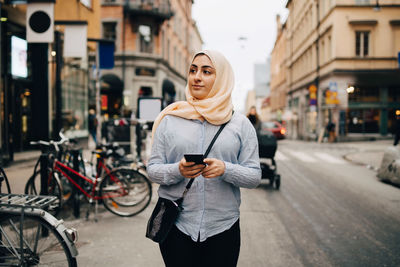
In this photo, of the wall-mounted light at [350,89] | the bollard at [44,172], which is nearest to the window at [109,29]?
the wall-mounted light at [350,89]

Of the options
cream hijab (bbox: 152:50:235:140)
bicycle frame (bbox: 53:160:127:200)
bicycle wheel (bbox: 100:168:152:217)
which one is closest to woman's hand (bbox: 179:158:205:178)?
cream hijab (bbox: 152:50:235:140)

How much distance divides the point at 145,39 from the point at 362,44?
56.9ft

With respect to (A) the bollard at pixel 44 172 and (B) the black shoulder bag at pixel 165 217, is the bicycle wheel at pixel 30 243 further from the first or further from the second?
(A) the bollard at pixel 44 172

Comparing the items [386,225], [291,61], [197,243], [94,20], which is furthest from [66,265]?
[291,61]

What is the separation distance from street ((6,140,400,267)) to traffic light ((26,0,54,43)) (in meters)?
2.76

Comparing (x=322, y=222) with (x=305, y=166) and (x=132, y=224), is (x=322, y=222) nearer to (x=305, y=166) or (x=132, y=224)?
(x=132, y=224)

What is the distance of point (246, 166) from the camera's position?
2.29 m

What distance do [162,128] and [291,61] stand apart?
1582 inches

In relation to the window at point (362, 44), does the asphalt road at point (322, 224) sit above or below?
below

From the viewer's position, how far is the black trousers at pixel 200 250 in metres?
2.24

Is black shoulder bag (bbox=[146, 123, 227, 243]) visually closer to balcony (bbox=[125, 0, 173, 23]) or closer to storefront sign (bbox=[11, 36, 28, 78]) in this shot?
storefront sign (bbox=[11, 36, 28, 78])

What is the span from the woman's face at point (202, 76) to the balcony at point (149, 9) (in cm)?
2898

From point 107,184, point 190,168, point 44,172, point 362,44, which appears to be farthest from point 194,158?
point 362,44

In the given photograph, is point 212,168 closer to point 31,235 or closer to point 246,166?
point 246,166
